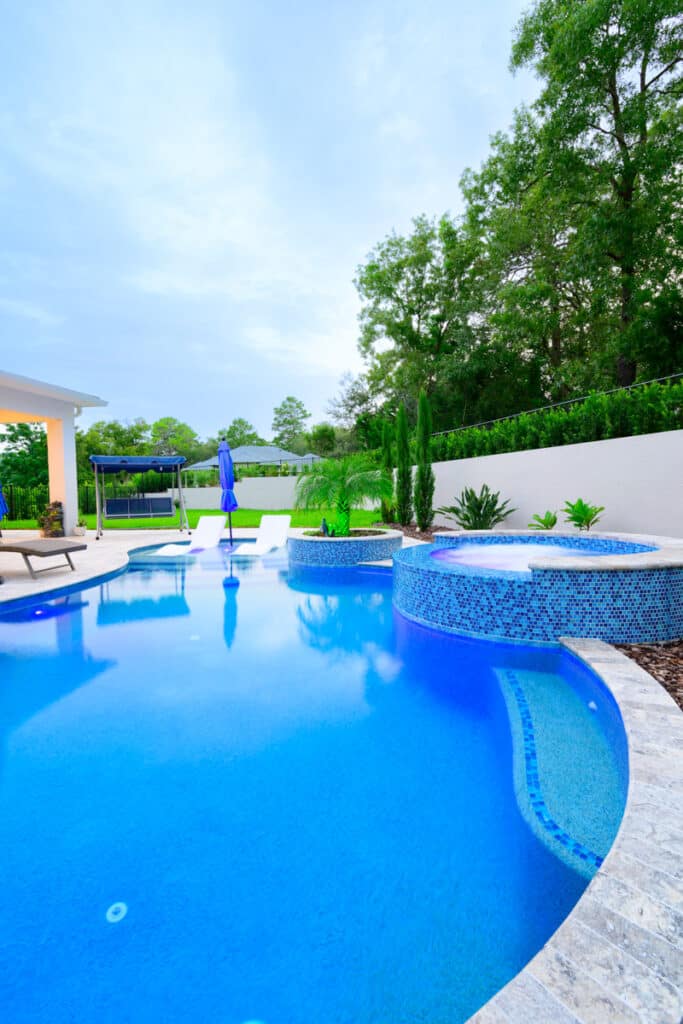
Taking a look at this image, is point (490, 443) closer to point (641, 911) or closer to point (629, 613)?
point (629, 613)

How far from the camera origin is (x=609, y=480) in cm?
1040

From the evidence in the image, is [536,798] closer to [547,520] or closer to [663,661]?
[663,661]

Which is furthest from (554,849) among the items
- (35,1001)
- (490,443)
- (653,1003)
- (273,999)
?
(490,443)

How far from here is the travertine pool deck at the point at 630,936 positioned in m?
1.31

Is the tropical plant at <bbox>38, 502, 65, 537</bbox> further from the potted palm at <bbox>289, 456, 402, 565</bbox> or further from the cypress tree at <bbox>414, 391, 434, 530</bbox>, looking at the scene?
the cypress tree at <bbox>414, 391, 434, 530</bbox>

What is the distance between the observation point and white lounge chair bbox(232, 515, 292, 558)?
12781 mm

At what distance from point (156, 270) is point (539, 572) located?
95.5 feet

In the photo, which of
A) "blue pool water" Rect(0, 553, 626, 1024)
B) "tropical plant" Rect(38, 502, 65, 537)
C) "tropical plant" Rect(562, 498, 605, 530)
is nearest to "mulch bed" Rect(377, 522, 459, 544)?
"tropical plant" Rect(562, 498, 605, 530)

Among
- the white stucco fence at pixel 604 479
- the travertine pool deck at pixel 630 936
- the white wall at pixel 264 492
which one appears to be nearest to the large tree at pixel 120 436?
the white wall at pixel 264 492

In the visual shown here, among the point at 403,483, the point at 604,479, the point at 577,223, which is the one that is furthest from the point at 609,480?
the point at 577,223

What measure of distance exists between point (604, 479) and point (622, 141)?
1169 centimetres

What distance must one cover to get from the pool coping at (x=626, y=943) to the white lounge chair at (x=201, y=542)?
480 inches

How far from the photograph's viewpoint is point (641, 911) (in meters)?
1.65

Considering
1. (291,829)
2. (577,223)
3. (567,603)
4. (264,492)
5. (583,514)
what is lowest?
(291,829)
